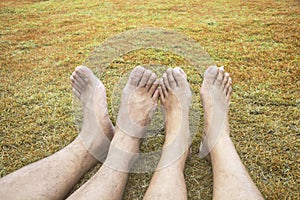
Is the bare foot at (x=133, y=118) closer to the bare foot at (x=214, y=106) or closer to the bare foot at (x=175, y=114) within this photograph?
the bare foot at (x=175, y=114)

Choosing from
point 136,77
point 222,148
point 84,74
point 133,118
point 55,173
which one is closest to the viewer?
point 55,173

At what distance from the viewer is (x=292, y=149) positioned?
1.32 meters

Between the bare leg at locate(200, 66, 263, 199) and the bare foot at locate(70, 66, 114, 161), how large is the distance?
1.82 ft

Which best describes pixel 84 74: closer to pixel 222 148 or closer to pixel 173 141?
pixel 173 141

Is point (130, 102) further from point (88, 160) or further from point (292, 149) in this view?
point (292, 149)

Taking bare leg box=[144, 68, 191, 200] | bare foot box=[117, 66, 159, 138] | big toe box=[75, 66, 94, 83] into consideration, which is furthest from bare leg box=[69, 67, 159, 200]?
big toe box=[75, 66, 94, 83]

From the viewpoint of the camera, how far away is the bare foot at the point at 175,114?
1.22m

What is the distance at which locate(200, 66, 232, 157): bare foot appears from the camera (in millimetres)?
1310

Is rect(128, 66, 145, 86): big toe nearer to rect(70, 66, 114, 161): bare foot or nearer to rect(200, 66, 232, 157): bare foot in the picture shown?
rect(70, 66, 114, 161): bare foot

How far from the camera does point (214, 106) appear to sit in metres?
1.49

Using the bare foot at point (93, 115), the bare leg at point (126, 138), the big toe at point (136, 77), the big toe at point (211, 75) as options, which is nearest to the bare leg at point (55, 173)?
the bare foot at point (93, 115)

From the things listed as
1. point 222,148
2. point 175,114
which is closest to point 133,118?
point 175,114

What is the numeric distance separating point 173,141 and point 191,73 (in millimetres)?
939

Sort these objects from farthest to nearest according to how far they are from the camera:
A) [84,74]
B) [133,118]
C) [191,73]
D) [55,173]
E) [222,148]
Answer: [191,73] < [84,74] < [133,118] < [222,148] < [55,173]
